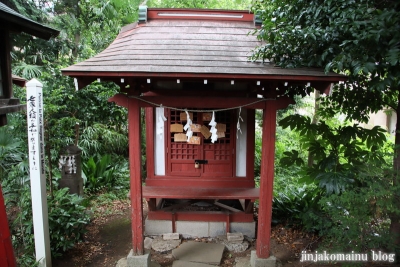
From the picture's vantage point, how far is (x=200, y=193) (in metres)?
5.41

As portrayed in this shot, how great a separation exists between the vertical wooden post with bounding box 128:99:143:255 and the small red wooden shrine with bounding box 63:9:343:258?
2 cm

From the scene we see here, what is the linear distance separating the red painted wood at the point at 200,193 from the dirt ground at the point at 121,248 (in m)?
1.16

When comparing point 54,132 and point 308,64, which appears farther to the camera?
point 54,132

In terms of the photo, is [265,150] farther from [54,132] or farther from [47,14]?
[47,14]

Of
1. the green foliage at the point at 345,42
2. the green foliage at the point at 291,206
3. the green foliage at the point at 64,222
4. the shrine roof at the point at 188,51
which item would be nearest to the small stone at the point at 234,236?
the green foliage at the point at 291,206

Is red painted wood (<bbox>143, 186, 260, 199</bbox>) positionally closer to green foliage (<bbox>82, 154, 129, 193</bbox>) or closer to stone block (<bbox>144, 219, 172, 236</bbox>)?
stone block (<bbox>144, 219, 172, 236</bbox>)

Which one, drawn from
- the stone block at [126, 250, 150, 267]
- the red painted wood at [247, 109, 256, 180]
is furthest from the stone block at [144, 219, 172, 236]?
the red painted wood at [247, 109, 256, 180]

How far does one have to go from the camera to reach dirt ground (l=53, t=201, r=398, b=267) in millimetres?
4996

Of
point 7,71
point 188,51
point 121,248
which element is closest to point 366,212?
point 188,51

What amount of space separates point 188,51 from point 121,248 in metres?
4.14

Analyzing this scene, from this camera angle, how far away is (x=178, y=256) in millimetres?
5160

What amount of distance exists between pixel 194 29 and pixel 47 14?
25.7 ft

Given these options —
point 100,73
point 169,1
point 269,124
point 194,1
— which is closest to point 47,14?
point 169,1

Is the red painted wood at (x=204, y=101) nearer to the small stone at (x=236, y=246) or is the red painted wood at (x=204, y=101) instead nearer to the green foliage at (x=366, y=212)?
the green foliage at (x=366, y=212)
